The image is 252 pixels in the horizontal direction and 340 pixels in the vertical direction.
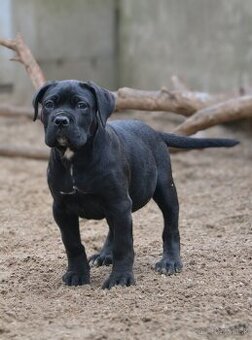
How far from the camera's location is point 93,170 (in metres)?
4.22

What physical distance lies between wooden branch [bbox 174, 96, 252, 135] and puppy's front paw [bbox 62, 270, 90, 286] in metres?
2.80

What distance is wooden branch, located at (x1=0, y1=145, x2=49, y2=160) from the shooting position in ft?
28.0

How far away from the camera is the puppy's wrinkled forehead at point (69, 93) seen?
412 centimetres

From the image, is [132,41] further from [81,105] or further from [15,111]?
[81,105]

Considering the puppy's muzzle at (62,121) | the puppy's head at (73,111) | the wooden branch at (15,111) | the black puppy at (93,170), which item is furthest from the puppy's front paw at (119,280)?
the wooden branch at (15,111)

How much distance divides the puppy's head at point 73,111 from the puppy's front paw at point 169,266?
0.97m

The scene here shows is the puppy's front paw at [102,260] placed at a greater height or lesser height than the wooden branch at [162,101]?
lesser

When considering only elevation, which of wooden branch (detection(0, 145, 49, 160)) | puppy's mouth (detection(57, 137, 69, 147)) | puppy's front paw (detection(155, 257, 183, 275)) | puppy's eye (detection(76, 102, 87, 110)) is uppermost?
puppy's eye (detection(76, 102, 87, 110))

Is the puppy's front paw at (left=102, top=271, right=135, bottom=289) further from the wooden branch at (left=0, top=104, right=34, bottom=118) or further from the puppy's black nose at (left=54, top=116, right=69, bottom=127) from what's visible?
the wooden branch at (left=0, top=104, right=34, bottom=118)

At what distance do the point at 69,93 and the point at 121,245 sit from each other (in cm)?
89

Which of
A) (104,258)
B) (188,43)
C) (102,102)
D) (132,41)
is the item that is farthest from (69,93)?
(132,41)

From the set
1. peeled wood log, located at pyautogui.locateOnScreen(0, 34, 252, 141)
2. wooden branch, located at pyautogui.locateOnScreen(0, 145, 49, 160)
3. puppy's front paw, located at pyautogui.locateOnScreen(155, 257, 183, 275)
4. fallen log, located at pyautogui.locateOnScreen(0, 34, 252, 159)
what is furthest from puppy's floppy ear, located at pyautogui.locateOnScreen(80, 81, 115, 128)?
wooden branch, located at pyautogui.locateOnScreen(0, 145, 49, 160)

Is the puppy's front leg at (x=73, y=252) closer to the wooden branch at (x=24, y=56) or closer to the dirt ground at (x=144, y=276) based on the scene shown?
the dirt ground at (x=144, y=276)

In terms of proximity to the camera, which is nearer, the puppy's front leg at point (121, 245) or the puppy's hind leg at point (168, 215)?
the puppy's front leg at point (121, 245)
